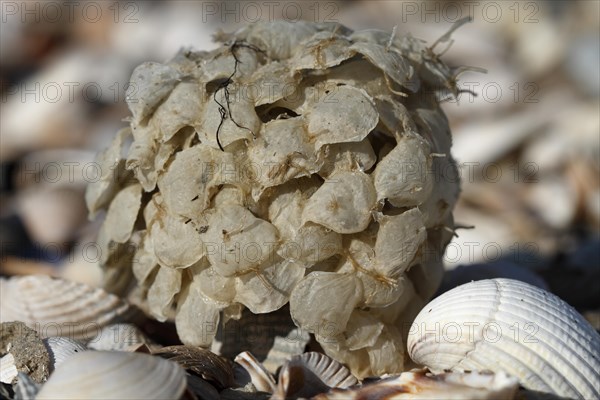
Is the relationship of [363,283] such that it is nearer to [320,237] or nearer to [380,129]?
[320,237]

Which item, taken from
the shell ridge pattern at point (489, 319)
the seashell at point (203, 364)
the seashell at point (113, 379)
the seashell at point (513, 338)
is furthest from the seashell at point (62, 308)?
the shell ridge pattern at point (489, 319)

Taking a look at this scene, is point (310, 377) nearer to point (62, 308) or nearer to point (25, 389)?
point (25, 389)

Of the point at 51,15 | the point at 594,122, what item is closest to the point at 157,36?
the point at 51,15

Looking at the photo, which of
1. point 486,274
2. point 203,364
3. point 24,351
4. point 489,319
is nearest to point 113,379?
point 203,364

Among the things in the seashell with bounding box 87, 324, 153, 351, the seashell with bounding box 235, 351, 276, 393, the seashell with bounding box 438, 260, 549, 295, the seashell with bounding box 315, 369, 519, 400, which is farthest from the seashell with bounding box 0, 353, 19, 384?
the seashell with bounding box 438, 260, 549, 295

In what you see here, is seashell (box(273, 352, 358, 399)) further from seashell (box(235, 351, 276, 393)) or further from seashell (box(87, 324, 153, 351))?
seashell (box(87, 324, 153, 351))
